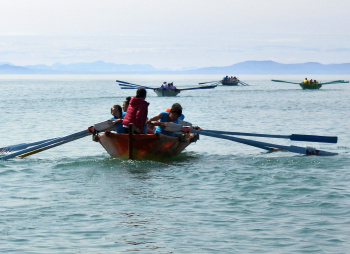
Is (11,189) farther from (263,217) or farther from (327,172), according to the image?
(327,172)

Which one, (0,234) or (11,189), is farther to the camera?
(11,189)

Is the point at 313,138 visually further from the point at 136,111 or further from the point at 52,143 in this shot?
the point at 52,143

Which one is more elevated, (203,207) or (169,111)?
(169,111)

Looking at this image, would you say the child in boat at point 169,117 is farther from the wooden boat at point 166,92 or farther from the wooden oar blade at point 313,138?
the wooden boat at point 166,92

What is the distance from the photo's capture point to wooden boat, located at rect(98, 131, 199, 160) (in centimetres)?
1728

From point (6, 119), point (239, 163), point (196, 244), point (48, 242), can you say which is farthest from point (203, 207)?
point (6, 119)

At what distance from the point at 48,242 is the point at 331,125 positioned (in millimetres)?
27748

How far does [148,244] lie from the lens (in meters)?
10.1

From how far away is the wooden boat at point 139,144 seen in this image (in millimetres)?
17281

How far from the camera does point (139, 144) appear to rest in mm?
17328

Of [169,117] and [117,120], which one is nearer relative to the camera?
[117,120]

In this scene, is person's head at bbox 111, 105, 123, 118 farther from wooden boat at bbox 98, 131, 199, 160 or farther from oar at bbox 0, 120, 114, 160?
wooden boat at bbox 98, 131, 199, 160

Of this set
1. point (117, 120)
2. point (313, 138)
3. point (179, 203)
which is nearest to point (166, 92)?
point (313, 138)

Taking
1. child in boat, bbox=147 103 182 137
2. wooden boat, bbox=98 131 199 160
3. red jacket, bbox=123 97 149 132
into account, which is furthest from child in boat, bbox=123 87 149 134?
child in boat, bbox=147 103 182 137
